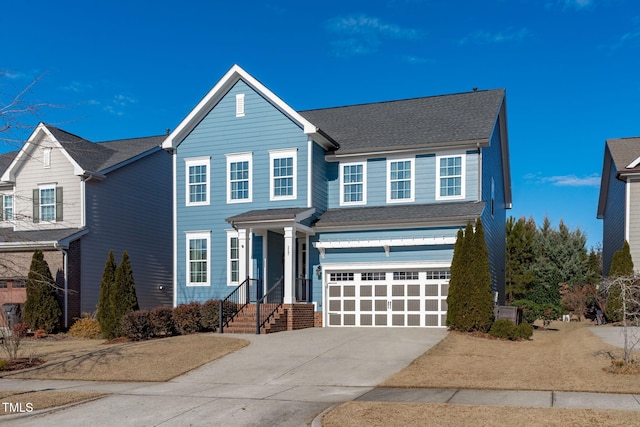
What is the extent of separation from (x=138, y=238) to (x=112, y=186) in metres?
3.06

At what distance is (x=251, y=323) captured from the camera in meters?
20.9

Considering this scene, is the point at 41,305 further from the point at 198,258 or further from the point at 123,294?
the point at 198,258

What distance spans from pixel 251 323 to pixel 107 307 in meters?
5.29

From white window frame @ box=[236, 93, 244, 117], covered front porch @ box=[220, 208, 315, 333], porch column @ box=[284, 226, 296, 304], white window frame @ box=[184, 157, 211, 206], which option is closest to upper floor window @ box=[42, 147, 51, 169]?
white window frame @ box=[184, 157, 211, 206]

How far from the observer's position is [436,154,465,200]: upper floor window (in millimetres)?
22953

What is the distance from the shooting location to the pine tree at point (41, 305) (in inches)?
948

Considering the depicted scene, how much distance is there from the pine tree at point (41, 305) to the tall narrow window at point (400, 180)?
1393cm

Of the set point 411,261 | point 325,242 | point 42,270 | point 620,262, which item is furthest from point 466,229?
point 42,270

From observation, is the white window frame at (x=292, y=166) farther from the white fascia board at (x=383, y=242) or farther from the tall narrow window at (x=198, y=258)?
the tall narrow window at (x=198, y=258)

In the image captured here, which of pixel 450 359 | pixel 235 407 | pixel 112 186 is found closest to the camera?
pixel 235 407

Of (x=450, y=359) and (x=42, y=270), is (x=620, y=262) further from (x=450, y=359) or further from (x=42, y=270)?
(x=42, y=270)

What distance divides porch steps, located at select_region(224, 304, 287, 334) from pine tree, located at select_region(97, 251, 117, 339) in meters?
4.07

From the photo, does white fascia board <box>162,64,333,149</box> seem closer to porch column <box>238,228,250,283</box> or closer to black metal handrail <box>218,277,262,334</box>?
porch column <box>238,228,250,283</box>

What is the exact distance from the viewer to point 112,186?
28.4m
